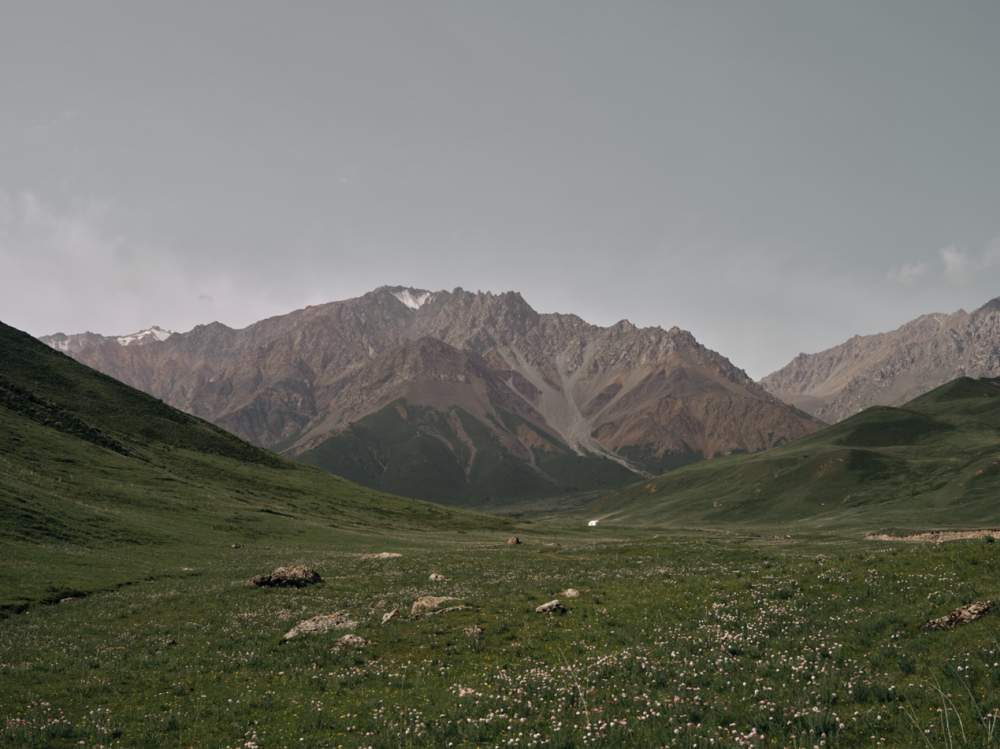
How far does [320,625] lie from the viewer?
25.5 metres

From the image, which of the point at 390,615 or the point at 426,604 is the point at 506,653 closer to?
the point at 390,615

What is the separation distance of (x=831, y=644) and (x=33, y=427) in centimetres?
12586

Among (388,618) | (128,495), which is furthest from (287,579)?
(128,495)

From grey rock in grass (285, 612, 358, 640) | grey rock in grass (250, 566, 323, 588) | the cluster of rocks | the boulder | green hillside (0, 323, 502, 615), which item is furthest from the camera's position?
green hillside (0, 323, 502, 615)

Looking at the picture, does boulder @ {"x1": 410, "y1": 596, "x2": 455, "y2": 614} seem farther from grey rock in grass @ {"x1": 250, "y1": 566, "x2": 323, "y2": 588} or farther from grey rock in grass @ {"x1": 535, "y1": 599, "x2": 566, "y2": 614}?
grey rock in grass @ {"x1": 250, "y1": 566, "x2": 323, "y2": 588}

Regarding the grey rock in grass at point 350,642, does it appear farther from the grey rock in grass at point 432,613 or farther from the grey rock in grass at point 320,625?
the grey rock in grass at point 432,613

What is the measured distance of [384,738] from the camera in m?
14.1

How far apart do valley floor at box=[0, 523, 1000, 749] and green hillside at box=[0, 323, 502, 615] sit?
1602cm

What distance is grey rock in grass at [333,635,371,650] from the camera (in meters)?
22.8

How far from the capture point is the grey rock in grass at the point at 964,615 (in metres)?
16.9

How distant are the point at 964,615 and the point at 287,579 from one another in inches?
1383

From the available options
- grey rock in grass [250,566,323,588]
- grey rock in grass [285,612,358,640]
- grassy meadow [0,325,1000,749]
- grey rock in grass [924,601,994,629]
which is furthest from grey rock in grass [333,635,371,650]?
grey rock in grass [924,601,994,629]

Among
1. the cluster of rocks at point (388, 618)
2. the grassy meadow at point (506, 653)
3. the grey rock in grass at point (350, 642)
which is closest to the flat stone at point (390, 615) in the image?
the cluster of rocks at point (388, 618)

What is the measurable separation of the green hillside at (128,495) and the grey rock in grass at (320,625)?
62.9ft
